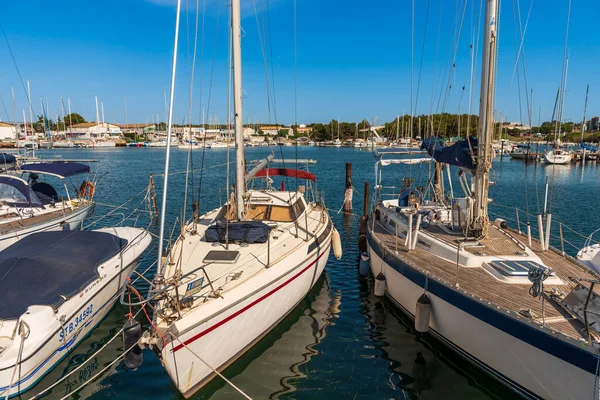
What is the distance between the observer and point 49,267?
9383 millimetres

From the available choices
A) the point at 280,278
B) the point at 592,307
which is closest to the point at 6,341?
the point at 280,278

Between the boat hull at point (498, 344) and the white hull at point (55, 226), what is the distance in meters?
12.8

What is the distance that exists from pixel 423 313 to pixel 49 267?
8893 mm

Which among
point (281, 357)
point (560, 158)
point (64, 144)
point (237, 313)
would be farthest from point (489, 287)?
point (64, 144)

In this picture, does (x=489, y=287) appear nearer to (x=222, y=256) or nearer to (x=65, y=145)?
(x=222, y=256)

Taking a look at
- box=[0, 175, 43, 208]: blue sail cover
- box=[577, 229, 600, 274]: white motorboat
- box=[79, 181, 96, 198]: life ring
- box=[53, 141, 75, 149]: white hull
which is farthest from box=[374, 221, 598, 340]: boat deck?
box=[53, 141, 75, 149]: white hull

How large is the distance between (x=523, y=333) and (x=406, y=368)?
297 cm

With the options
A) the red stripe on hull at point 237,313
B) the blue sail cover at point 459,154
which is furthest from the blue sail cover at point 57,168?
the blue sail cover at point 459,154

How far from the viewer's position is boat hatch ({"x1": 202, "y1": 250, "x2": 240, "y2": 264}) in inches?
380

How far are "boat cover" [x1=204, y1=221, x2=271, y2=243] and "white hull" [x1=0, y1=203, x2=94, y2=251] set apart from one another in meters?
7.51

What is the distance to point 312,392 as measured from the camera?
27.1 feet

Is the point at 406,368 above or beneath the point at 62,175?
beneath

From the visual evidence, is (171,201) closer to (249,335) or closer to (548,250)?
(249,335)

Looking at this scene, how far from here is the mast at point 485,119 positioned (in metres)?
10.7
